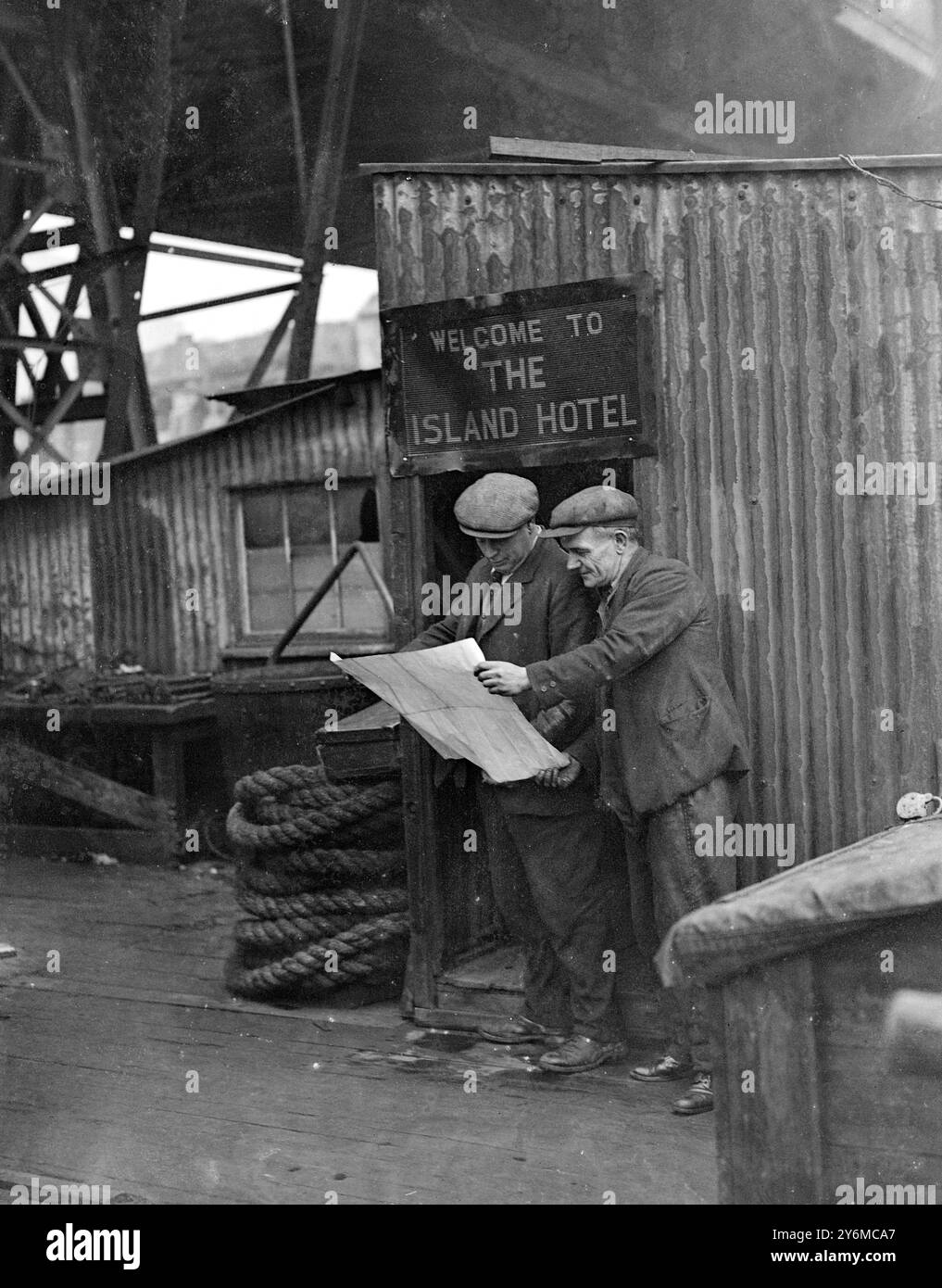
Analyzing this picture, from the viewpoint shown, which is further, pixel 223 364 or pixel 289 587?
pixel 223 364

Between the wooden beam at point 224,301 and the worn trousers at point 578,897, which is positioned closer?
the worn trousers at point 578,897

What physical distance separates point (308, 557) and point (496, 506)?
6.34 m

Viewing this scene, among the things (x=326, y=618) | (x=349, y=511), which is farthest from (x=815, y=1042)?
(x=349, y=511)

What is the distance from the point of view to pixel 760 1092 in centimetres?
293

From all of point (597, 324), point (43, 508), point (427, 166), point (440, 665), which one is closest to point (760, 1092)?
point (440, 665)

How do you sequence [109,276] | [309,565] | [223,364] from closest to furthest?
[309,565]
[109,276]
[223,364]

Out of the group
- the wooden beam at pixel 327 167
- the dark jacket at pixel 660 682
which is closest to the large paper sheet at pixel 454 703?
the dark jacket at pixel 660 682

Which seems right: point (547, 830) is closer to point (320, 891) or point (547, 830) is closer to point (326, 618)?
point (320, 891)

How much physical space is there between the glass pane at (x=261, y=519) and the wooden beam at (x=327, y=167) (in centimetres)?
149

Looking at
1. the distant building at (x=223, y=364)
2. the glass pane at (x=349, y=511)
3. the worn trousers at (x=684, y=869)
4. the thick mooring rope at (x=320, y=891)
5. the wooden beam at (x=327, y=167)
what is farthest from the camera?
the distant building at (x=223, y=364)

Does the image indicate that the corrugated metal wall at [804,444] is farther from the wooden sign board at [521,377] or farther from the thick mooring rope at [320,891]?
the thick mooring rope at [320,891]

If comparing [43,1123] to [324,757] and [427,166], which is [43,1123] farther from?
[427,166]

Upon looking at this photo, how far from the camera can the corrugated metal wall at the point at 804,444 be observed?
5027 mm

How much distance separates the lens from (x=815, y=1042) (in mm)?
2869
